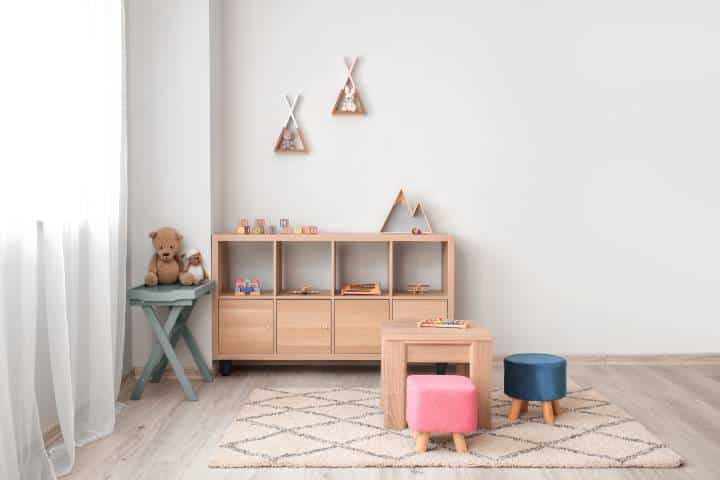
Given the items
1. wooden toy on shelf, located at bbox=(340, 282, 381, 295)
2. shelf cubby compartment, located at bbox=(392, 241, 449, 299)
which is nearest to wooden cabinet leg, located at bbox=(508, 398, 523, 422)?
wooden toy on shelf, located at bbox=(340, 282, 381, 295)

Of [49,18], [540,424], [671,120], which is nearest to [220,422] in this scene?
[540,424]

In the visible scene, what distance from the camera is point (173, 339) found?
3.88m

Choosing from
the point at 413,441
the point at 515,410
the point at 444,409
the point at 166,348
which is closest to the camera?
the point at 444,409

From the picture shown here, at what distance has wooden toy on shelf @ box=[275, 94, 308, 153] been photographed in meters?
4.30

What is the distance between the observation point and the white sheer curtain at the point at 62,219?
2307 millimetres


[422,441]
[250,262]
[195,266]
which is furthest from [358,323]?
[422,441]

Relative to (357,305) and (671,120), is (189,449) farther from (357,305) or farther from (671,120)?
(671,120)

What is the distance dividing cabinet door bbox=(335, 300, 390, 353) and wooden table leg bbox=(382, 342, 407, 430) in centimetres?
103

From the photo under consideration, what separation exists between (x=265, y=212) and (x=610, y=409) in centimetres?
232

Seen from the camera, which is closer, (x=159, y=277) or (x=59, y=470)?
(x=59, y=470)

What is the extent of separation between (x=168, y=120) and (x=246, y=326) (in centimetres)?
128

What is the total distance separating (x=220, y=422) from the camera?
3117mm

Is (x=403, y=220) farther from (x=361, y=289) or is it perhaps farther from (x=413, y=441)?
(x=413, y=441)

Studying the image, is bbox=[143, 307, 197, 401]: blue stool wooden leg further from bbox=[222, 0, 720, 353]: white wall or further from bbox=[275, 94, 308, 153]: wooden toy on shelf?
bbox=[275, 94, 308, 153]: wooden toy on shelf
